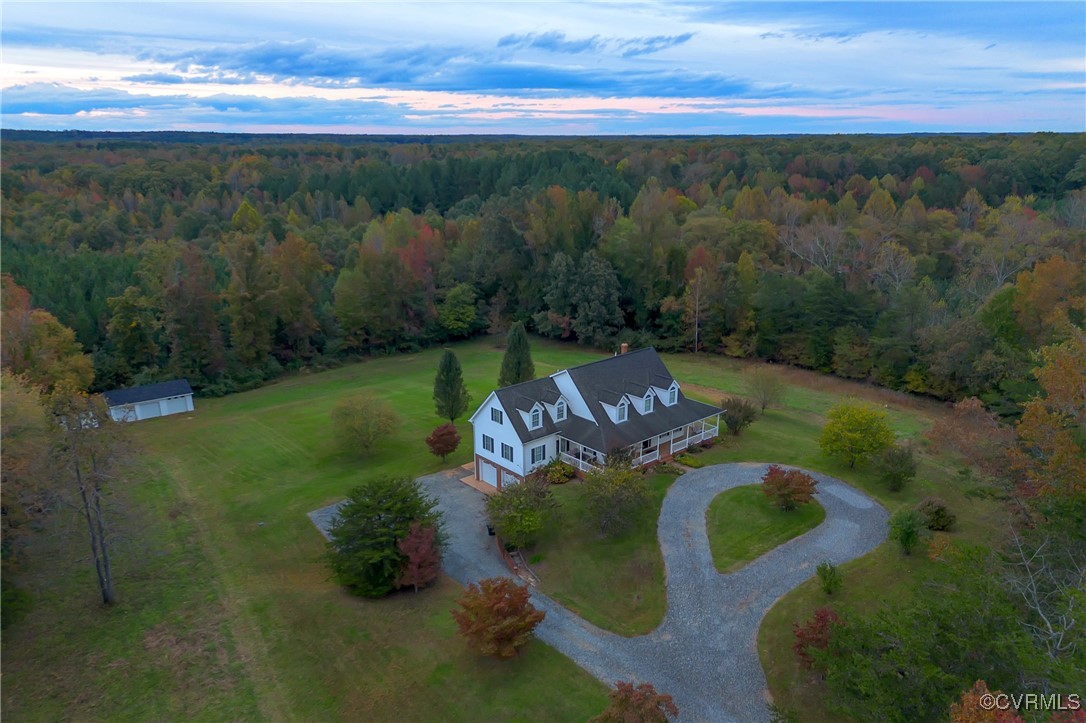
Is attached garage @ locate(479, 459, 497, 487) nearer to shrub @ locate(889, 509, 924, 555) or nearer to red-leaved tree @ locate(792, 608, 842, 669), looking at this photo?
red-leaved tree @ locate(792, 608, 842, 669)

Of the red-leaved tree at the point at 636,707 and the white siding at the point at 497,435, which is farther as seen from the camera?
the white siding at the point at 497,435

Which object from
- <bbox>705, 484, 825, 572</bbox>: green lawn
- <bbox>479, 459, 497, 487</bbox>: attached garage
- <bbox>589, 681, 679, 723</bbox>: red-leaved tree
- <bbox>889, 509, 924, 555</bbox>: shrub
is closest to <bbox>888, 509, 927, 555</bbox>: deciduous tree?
<bbox>889, 509, 924, 555</bbox>: shrub

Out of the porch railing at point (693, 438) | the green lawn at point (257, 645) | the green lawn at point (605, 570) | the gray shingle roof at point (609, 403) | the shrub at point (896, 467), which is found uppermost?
the gray shingle roof at point (609, 403)

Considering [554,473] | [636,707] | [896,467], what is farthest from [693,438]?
[636,707]

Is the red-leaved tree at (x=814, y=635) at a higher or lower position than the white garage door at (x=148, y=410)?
higher

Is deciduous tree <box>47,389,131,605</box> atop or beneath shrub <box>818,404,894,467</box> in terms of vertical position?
atop

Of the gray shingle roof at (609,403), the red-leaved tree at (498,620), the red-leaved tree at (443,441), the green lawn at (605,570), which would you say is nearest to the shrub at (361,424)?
the red-leaved tree at (443,441)

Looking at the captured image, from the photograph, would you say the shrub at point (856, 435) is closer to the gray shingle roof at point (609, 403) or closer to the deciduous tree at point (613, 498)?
the gray shingle roof at point (609, 403)
